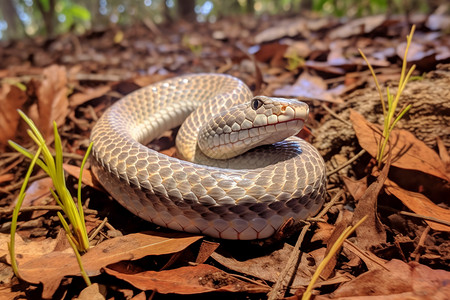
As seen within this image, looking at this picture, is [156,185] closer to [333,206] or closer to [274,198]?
[274,198]

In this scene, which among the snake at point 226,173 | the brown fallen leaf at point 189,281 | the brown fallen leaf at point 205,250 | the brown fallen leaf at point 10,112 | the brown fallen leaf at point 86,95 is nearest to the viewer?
the brown fallen leaf at point 189,281

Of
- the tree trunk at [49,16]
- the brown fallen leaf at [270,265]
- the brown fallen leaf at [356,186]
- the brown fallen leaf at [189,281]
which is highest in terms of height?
the tree trunk at [49,16]

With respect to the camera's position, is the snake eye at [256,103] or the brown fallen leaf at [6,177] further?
the brown fallen leaf at [6,177]

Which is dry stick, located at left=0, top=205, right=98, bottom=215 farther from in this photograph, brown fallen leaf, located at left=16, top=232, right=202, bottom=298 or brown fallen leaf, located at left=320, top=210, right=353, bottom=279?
brown fallen leaf, located at left=320, top=210, right=353, bottom=279

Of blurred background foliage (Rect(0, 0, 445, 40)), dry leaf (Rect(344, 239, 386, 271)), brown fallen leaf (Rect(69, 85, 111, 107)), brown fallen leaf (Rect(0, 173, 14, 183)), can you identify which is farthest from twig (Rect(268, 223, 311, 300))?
blurred background foliage (Rect(0, 0, 445, 40))

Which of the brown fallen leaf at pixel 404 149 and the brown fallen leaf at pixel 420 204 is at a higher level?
the brown fallen leaf at pixel 404 149

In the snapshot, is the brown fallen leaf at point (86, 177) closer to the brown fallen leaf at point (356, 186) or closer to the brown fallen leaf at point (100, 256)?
the brown fallen leaf at point (100, 256)

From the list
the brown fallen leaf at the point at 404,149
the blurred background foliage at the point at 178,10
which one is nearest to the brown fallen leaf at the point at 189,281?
the brown fallen leaf at the point at 404,149

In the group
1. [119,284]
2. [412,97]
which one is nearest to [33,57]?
[119,284]
